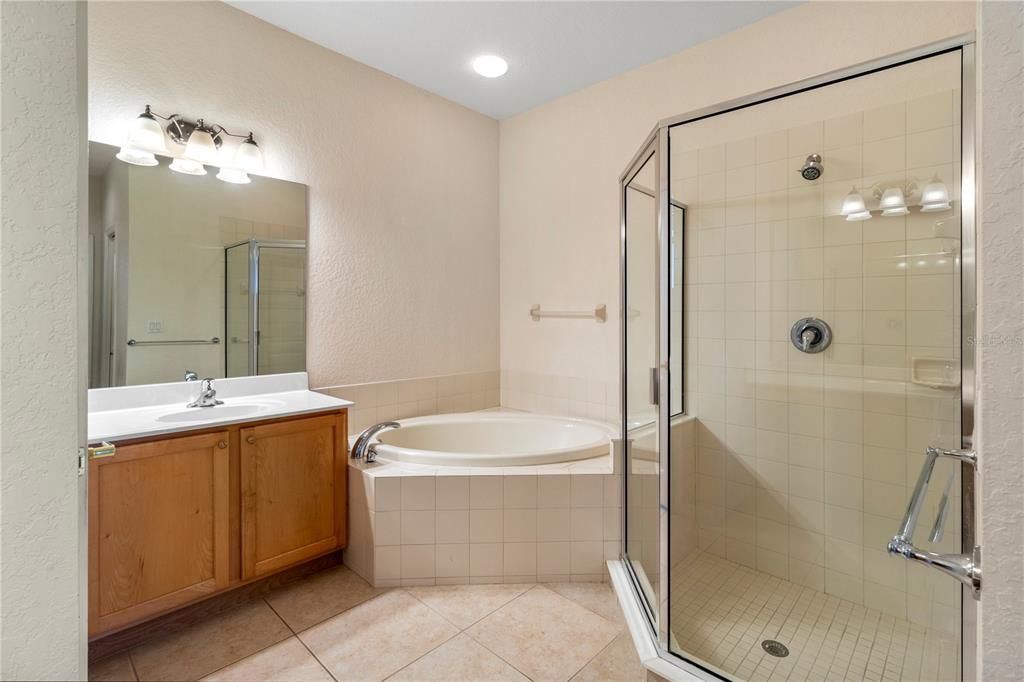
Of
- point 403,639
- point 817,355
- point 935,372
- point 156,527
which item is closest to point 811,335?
point 817,355

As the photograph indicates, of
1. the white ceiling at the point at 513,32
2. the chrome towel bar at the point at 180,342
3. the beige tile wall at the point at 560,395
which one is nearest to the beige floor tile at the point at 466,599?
the beige tile wall at the point at 560,395

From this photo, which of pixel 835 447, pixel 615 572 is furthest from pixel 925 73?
pixel 615 572

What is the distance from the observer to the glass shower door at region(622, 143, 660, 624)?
171 centimetres

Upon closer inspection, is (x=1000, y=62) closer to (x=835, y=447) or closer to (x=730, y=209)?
(x=730, y=209)

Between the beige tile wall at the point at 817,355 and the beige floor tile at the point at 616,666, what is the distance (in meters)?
0.53

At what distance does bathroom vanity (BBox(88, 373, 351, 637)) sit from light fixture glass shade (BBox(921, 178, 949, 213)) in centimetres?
235

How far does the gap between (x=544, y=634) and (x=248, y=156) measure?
8.03ft

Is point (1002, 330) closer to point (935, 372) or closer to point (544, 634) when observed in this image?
point (935, 372)

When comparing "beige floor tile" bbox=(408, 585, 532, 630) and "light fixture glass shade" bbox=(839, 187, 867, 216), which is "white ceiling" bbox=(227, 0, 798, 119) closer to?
"light fixture glass shade" bbox=(839, 187, 867, 216)

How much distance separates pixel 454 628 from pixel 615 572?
715 mm

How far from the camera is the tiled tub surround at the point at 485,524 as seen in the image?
2062 millimetres

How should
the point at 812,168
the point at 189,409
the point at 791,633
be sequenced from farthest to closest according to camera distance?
the point at 189,409
the point at 812,168
the point at 791,633

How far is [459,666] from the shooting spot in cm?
160

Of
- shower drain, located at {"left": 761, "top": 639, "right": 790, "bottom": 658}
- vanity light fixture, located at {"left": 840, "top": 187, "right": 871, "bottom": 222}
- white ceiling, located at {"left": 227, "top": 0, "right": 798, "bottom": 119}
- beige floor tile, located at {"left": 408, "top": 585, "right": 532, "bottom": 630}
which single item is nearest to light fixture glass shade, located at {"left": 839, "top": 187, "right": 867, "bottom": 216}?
vanity light fixture, located at {"left": 840, "top": 187, "right": 871, "bottom": 222}
